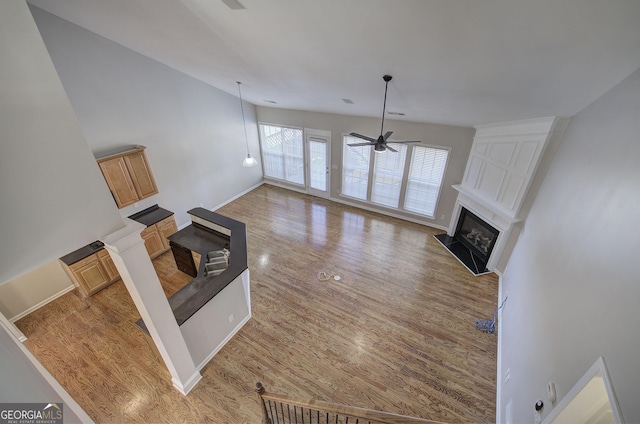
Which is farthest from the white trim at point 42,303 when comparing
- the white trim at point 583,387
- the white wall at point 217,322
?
the white trim at point 583,387

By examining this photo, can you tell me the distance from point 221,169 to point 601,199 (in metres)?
7.55

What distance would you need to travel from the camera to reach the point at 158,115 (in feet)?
18.3

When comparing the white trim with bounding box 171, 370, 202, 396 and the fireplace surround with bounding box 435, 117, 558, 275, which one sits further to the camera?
the fireplace surround with bounding box 435, 117, 558, 275

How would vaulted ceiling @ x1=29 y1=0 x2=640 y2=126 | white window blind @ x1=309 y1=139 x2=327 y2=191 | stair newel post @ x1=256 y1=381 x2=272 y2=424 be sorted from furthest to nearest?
white window blind @ x1=309 y1=139 x2=327 y2=191 < stair newel post @ x1=256 y1=381 x2=272 y2=424 < vaulted ceiling @ x1=29 y1=0 x2=640 y2=126

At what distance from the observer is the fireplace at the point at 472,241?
529 cm

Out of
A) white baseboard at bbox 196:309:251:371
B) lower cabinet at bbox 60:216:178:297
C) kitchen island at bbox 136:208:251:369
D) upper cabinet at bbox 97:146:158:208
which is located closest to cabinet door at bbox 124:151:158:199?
upper cabinet at bbox 97:146:158:208

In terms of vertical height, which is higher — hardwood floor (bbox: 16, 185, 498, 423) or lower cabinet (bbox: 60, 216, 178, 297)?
lower cabinet (bbox: 60, 216, 178, 297)

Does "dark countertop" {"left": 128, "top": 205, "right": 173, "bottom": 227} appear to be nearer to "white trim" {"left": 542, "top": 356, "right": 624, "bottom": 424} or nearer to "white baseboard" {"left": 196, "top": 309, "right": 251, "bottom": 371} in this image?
"white baseboard" {"left": 196, "top": 309, "right": 251, "bottom": 371}

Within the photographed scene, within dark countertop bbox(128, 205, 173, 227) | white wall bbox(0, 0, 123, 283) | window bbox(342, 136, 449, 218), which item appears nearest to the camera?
white wall bbox(0, 0, 123, 283)

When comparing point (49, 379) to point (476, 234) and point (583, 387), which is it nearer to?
point (583, 387)

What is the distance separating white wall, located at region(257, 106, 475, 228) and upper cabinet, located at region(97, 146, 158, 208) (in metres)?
4.04

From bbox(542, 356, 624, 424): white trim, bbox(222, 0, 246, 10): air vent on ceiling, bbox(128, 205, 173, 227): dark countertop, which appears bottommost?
bbox(128, 205, 173, 227): dark countertop

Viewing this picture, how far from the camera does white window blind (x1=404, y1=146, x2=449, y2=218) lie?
20.4 feet

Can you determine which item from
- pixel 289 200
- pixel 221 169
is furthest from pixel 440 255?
pixel 221 169
